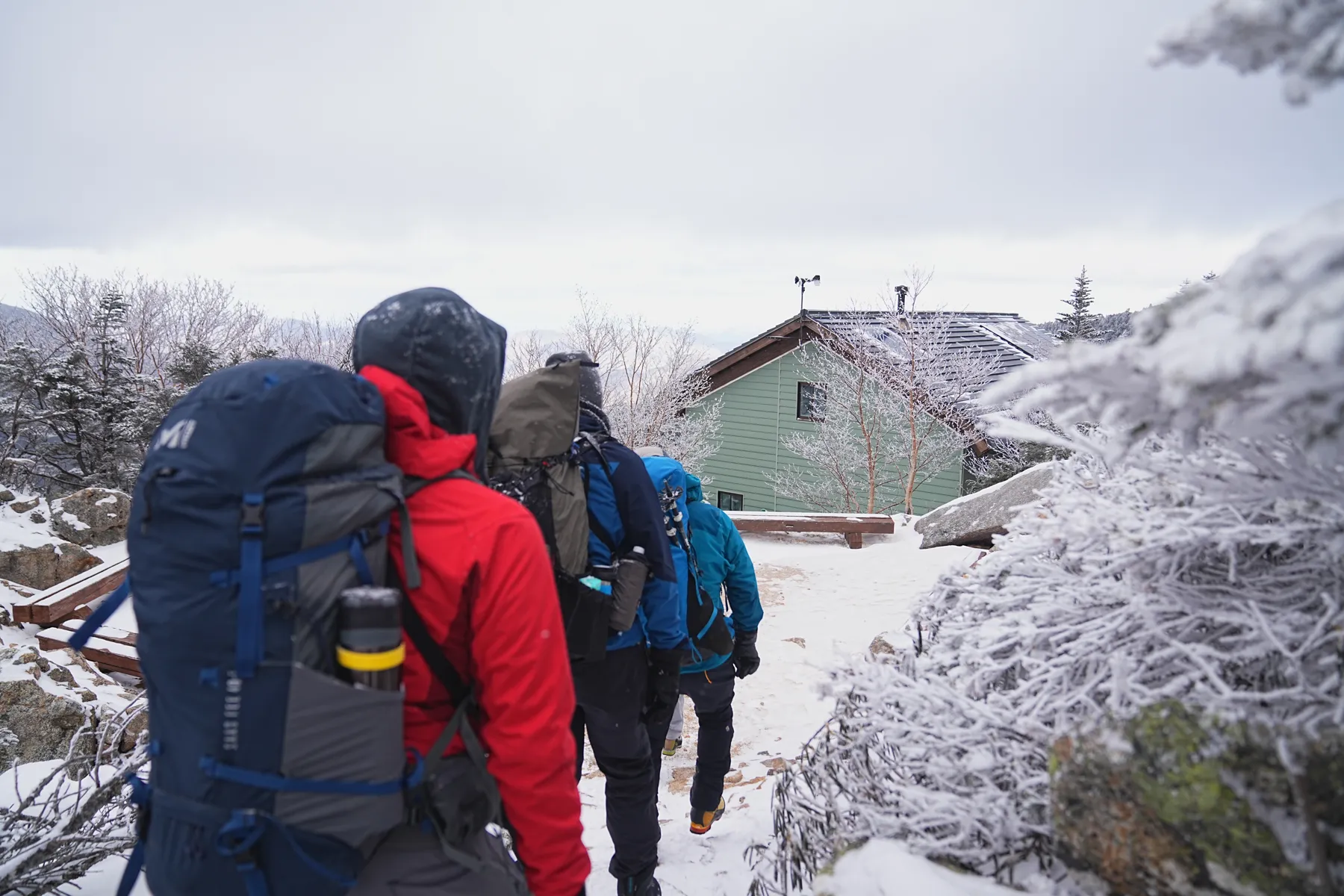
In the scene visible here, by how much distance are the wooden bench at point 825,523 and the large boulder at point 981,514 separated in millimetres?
957

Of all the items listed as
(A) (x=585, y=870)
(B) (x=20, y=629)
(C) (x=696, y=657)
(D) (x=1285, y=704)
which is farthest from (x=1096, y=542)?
(B) (x=20, y=629)

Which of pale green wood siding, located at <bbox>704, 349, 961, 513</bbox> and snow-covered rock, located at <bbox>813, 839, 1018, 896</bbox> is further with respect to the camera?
pale green wood siding, located at <bbox>704, 349, 961, 513</bbox>

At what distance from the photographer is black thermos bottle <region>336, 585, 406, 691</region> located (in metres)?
1.54

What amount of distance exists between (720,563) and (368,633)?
2.44 metres

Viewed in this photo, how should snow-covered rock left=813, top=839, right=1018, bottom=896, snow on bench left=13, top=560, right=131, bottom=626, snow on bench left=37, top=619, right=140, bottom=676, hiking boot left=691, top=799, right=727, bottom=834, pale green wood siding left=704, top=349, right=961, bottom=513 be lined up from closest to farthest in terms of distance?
snow-covered rock left=813, top=839, right=1018, bottom=896 → hiking boot left=691, top=799, right=727, bottom=834 → snow on bench left=37, top=619, right=140, bottom=676 → snow on bench left=13, top=560, right=131, bottom=626 → pale green wood siding left=704, top=349, right=961, bottom=513

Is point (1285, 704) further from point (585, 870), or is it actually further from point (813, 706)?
point (813, 706)

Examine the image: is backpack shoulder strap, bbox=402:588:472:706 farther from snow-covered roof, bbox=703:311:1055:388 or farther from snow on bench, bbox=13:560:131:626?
snow-covered roof, bbox=703:311:1055:388

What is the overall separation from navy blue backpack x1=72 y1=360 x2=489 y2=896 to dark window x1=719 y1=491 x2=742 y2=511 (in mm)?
18655

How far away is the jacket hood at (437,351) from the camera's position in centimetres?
189

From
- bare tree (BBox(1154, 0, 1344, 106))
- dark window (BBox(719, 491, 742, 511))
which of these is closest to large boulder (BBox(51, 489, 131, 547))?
bare tree (BBox(1154, 0, 1344, 106))

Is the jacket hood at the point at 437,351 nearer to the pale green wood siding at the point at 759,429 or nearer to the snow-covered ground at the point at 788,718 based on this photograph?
the snow-covered ground at the point at 788,718

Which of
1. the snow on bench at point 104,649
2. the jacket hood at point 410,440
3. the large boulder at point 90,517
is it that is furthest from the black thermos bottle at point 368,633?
the large boulder at point 90,517

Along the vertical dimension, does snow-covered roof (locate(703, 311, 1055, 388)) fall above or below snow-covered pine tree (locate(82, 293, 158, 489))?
above

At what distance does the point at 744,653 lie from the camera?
12.9 feet
